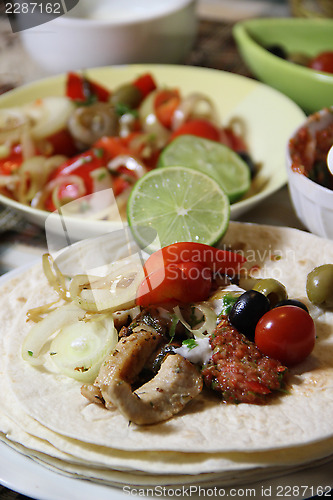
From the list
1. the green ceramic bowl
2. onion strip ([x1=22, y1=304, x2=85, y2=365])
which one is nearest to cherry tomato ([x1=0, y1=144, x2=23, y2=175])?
onion strip ([x1=22, y1=304, x2=85, y2=365])

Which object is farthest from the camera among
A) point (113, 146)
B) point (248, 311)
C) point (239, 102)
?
point (239, 102)

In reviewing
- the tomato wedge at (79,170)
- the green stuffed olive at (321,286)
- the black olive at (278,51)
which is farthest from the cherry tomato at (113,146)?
the green stuffed olive at (321,286)

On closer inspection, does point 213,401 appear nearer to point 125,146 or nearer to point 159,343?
point 159,343

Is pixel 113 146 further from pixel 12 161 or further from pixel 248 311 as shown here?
pixel 248 311

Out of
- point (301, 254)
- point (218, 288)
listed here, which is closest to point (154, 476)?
point (218, 288)

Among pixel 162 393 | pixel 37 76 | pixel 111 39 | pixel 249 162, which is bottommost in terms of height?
pixel 249 162

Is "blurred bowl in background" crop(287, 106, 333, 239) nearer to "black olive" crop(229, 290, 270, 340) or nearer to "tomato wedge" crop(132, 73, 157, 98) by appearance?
"black olive" crop(229, 290, 270, 340)

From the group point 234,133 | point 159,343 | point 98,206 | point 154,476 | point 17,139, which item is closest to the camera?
point 154,476

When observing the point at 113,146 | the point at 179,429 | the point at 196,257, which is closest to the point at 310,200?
the point at 196,257
